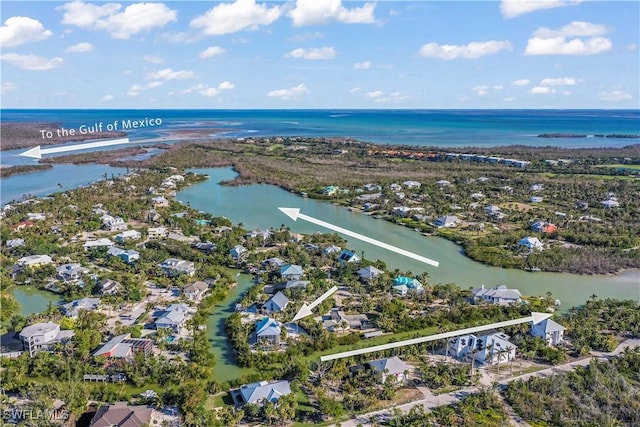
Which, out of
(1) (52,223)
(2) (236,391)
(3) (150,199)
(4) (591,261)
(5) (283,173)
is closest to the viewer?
(2) (236,391)

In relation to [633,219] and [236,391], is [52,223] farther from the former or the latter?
[633,219]

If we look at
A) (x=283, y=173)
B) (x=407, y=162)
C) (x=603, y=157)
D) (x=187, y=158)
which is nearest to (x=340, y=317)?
(x=283, y=173)

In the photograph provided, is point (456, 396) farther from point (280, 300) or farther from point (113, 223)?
point (113, 223)

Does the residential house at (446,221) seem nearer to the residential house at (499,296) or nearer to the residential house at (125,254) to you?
the residential house at (499,296)

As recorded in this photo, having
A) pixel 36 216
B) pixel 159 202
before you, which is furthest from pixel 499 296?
pixel 36 216

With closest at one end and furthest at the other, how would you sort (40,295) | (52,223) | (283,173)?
(40,295)
(52,223)
(283,173)

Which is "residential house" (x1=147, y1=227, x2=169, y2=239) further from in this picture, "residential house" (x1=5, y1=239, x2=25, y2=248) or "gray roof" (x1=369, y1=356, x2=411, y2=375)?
"gray roof" (x1=369, y1=356, x2=411, y2=375)
